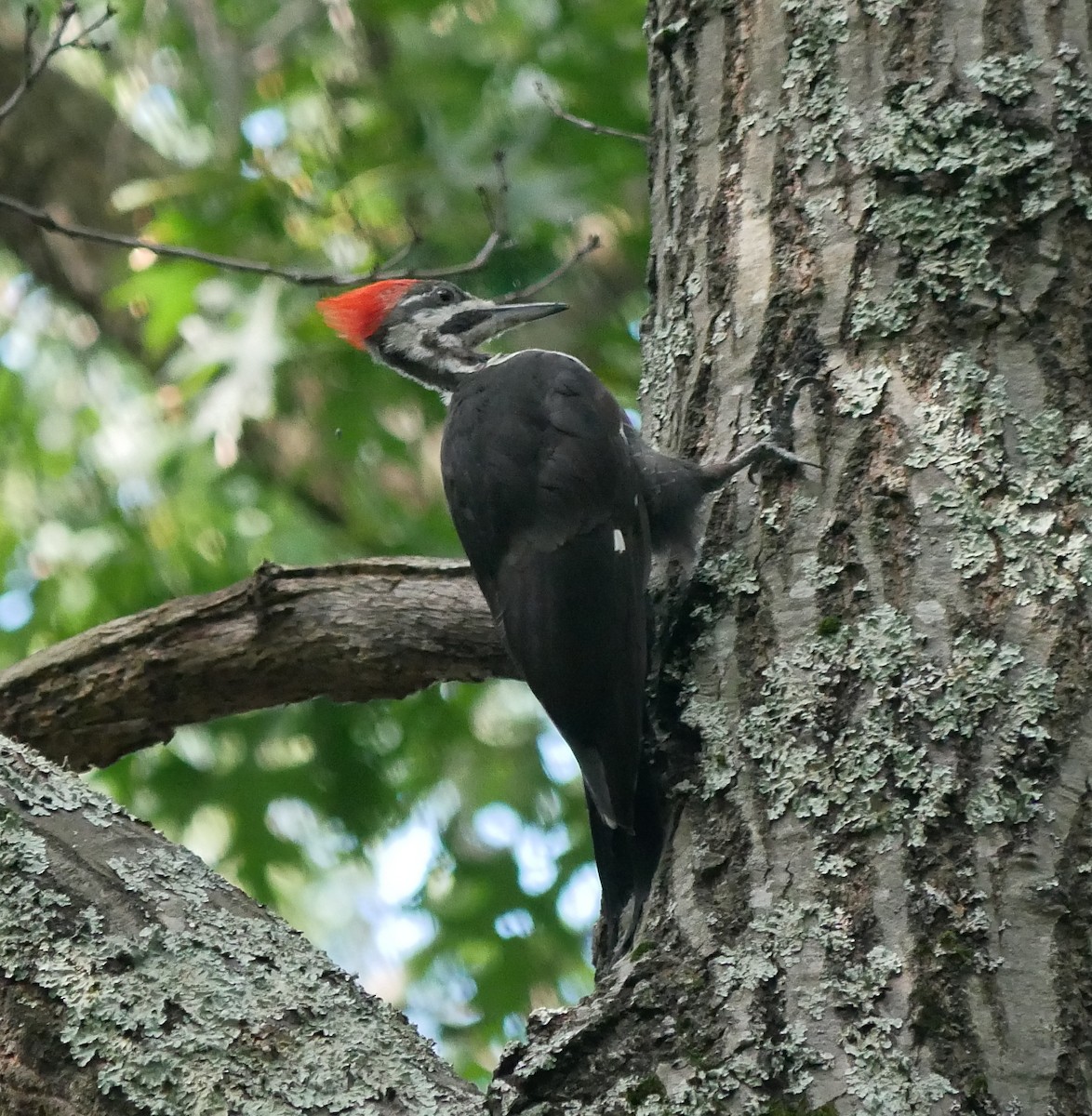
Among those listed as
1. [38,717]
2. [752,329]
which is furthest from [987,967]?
[38,717]

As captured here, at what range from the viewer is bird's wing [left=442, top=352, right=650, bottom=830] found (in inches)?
98.9

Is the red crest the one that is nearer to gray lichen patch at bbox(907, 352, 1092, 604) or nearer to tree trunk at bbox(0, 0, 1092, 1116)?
tree trunk at bbox(0, 0, 1092, 1116)

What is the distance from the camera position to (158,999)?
1745mm

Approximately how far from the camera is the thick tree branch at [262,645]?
290cm

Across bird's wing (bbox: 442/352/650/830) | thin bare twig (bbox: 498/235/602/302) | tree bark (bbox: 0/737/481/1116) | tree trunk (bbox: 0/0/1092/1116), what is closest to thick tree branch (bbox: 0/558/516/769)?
bird's wing (bbox: 442/352/650/830)

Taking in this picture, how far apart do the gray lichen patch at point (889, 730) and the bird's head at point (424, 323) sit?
2.04 metres

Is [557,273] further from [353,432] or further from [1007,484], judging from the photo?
[1007,484]

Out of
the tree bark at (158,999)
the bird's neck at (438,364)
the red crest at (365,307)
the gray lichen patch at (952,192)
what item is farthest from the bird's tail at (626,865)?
the red crest at (365,307)

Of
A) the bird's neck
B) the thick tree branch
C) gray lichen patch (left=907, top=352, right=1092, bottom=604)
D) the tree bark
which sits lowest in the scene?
the tree bark

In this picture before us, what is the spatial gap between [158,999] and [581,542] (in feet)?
4.39

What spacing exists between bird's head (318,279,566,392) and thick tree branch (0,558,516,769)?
1113mm

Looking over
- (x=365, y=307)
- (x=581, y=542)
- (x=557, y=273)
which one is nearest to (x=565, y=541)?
(x=581, y=542)

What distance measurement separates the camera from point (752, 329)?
250cm

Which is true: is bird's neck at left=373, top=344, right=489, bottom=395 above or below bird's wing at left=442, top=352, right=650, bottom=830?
above
